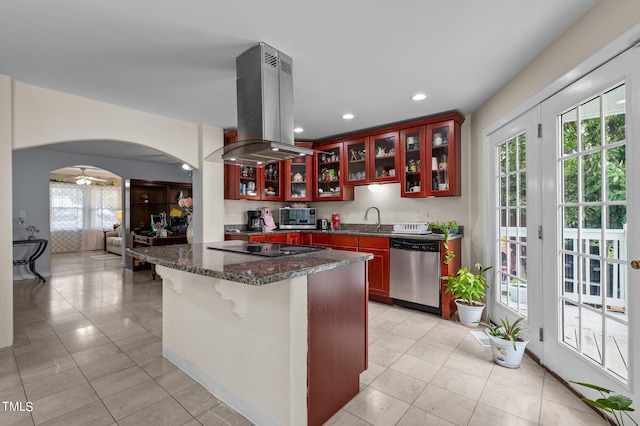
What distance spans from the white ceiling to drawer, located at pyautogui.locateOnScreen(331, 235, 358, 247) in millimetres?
1829

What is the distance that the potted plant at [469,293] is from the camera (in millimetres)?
3080

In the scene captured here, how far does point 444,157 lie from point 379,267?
63.5 inches

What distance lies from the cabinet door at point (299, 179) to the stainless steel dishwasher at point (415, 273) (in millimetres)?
1817

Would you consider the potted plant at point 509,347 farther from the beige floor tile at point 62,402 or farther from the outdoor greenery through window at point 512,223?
the beige floor tile at point 62,402

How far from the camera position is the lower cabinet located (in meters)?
3.84

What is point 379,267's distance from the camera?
12.8 feet

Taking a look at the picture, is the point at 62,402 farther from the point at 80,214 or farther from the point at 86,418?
the point at 80,214

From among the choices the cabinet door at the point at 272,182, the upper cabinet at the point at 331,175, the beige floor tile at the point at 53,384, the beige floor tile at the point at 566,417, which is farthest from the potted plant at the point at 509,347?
the cabinet door at the point at 272,182

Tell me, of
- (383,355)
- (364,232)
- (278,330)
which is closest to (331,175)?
(364,232)

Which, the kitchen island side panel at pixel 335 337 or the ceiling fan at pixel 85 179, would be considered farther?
the ceiling fan at pixel 85 179

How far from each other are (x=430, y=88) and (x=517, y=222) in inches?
59.7

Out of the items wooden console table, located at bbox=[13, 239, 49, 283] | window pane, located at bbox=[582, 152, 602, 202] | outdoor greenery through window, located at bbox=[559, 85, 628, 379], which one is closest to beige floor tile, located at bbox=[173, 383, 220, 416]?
outdoor greenery through window, located at bbox=[559, 85, 628, 379]

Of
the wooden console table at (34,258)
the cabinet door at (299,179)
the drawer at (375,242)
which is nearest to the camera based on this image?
the drawer at (375,242)

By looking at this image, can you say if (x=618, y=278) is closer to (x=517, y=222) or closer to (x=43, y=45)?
(x=517, y=222)
